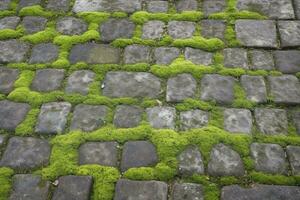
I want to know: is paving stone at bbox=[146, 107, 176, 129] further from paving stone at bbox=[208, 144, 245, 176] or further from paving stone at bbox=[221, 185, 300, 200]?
paving stone at bbox=[221, 185, 300, 200]

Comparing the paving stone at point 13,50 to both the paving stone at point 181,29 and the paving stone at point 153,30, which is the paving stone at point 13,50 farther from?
the paving stone at point 181,29

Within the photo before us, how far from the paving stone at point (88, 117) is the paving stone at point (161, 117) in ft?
1.43

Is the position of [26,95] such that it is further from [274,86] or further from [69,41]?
[274,86]

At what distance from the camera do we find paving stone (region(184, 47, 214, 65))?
13.3 feet

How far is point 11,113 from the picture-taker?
11.9 ft

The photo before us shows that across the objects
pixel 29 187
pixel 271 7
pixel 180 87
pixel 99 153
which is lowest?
pixel 29 187

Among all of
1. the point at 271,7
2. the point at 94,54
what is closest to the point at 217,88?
the point at 94,54

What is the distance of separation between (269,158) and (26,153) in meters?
2.08

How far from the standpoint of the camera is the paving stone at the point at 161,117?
3.45 m

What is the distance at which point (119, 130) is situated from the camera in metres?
3.41

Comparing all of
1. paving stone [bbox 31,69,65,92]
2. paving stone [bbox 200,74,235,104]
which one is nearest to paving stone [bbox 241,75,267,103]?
paving stone [bbox 200,74,235,104]

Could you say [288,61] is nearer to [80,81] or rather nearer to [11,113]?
[80,81]

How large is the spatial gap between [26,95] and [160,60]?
1428 mm

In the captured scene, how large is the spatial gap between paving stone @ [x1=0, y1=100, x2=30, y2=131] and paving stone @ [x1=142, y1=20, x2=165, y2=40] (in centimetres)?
158
